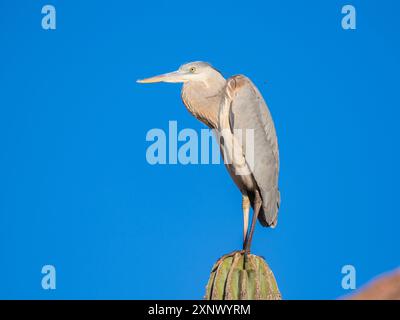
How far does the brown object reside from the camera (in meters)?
10.5

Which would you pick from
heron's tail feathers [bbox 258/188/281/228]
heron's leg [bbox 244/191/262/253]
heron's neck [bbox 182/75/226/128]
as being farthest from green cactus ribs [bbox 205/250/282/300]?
heron's neck [bbox 182/75/226/128]

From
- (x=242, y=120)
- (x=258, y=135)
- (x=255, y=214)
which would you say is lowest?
(x=255, y=214)

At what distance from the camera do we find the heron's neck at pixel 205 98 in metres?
9.34

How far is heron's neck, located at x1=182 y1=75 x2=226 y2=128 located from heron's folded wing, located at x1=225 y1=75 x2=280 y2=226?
5.5 inches

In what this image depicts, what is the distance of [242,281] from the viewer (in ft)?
24.2

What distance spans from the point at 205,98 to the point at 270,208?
4.50 ft

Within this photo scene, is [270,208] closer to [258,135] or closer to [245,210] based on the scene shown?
[245,210]

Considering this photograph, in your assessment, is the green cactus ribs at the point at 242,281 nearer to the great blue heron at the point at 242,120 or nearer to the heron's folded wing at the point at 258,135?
the great blue heron at the point at 242,120

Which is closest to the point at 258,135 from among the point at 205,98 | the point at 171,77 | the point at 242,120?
the point at 242,120

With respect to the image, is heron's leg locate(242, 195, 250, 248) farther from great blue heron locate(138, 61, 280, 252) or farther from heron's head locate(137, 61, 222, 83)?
heron's head locate(137, 61, 222, 83)
